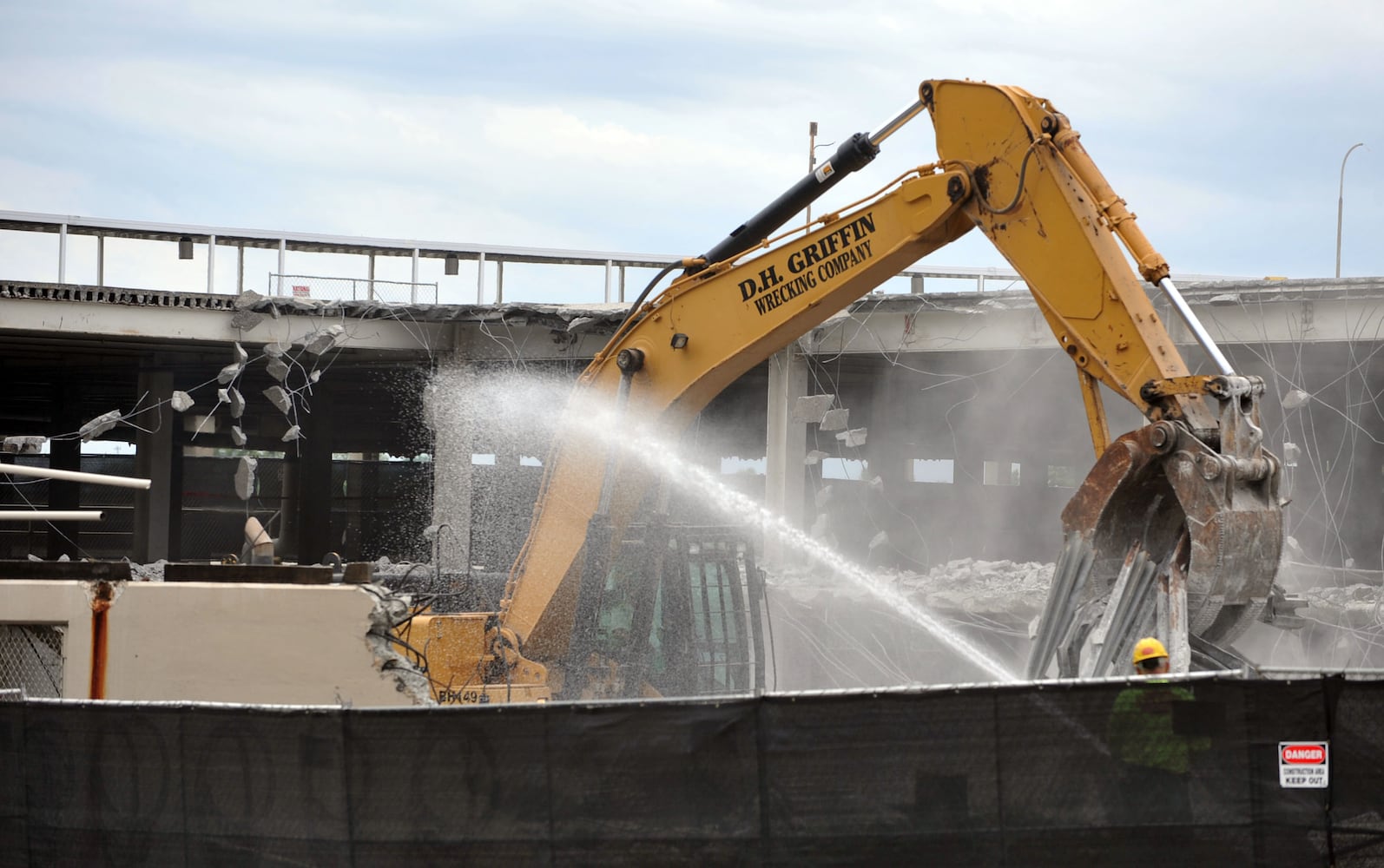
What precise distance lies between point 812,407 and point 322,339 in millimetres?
7832

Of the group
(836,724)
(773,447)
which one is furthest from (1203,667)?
(773,447)

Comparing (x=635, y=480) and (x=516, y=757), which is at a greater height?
(x=635, y=480)

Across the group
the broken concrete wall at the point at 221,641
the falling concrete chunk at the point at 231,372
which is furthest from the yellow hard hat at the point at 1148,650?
the falling concrete chunk at the point at 231,372

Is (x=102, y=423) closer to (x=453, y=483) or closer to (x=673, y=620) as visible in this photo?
(x=453, y=483)

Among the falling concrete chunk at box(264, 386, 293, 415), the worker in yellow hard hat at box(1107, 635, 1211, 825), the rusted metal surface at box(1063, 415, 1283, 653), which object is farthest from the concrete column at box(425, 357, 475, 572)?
the worker in yellow hard hat at box(1107, 635, 1211, 825)

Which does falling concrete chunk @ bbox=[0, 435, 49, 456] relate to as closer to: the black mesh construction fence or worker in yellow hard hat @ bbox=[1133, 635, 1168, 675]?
the black mesh construction fence

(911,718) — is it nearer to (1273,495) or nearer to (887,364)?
(1273,495)

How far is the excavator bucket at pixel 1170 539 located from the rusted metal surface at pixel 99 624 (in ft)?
19.7

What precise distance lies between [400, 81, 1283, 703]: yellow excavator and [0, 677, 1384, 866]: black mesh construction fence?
5.70 ft

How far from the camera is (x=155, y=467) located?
2367 cm

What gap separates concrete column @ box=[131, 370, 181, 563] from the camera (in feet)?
76.9

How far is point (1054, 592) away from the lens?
7520mm

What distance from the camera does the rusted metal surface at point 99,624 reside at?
850 centimetres

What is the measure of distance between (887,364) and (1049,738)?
1670 centimetres
